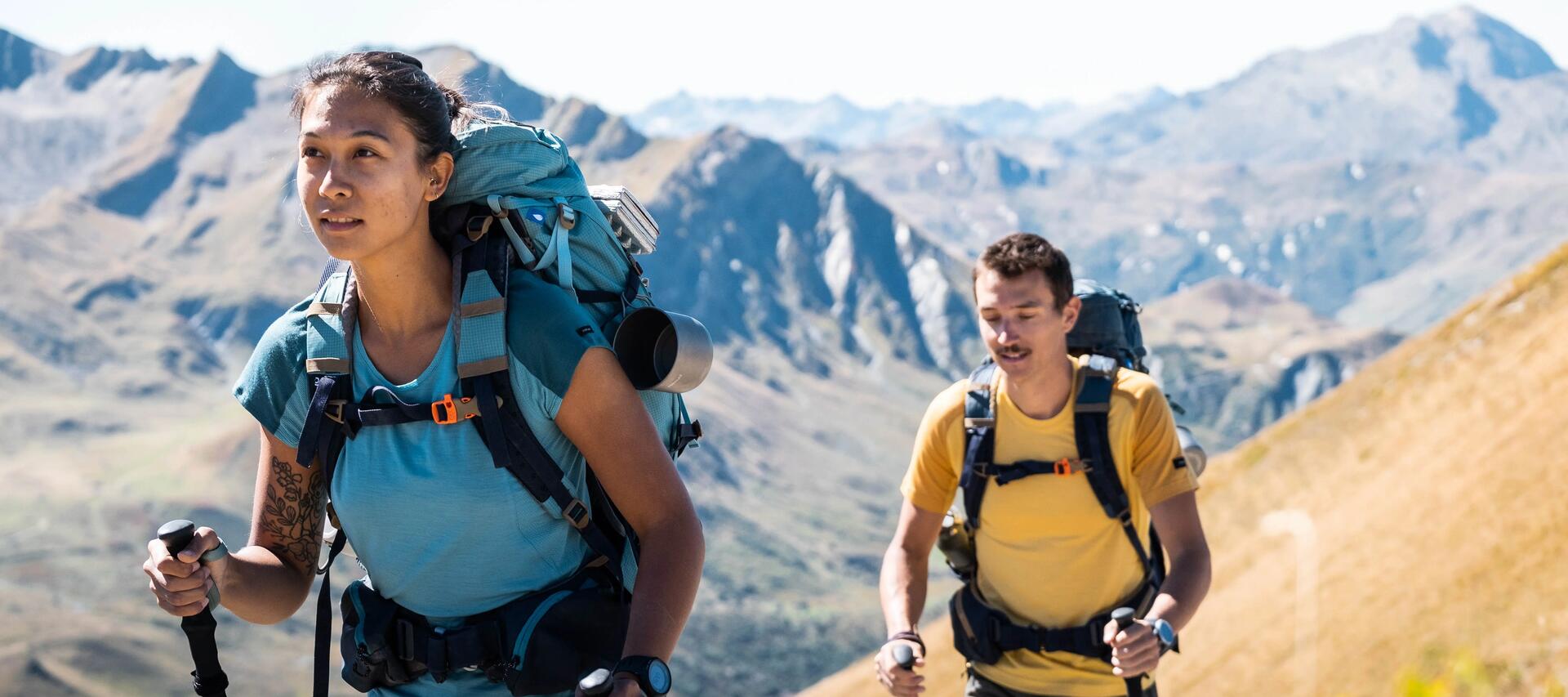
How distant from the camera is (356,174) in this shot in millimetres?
3543

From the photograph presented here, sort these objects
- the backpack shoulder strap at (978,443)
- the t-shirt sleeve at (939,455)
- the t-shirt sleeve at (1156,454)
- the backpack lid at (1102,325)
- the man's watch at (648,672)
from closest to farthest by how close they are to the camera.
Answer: the man's watch at (648,672) < the t-shirt sleeve at (1156,454) < the backpack shoulder strap at (978,443) < the t-shirt sleeve at (939,455) < the backpack lid at (1102,325)

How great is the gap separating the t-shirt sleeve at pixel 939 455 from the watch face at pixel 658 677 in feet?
10.4

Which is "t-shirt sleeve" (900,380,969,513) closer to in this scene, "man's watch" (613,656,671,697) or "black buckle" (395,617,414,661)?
"black buckle" (395,617,414,661)

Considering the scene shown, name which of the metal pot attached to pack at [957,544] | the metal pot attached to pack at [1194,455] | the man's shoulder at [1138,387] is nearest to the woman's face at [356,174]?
the man's shoulder at [1138,387]

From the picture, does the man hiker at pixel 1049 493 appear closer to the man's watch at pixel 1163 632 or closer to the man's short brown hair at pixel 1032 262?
the man's short brown hair at pixel 1032 262

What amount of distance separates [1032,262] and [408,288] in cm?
325

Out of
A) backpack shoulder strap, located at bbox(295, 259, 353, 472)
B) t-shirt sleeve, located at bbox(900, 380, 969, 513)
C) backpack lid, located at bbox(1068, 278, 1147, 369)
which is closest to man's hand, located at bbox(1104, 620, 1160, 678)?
t-shirt sleeve, located at bbox(900, 380, 969, 513)

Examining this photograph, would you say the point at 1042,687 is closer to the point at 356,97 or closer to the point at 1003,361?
the point at 1003,361

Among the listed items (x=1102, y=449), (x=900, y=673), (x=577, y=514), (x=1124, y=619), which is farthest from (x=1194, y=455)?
(x=577, y=514)

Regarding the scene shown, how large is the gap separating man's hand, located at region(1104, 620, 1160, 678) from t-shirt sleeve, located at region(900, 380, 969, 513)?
1.21 m

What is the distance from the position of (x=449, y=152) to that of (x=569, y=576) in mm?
1196

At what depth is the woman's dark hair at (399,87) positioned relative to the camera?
3641 millimetres

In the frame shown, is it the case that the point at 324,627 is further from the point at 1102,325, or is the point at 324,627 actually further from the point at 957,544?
the point at 1102,325

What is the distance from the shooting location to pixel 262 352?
389 centimetres
